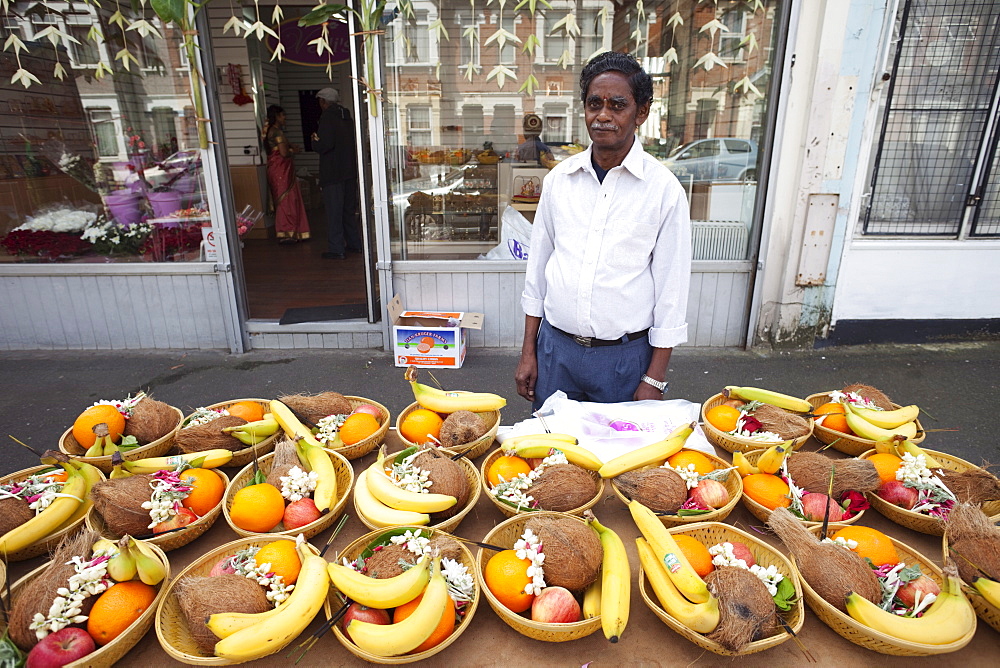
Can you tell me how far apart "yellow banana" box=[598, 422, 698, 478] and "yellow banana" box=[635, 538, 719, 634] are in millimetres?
364

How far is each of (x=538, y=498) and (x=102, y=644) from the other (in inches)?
40.2

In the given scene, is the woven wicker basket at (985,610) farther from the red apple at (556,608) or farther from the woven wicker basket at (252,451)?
the woven wicker basket at (252,451)

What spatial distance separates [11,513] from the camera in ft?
4.65

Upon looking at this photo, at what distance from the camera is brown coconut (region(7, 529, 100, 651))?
1103 mm

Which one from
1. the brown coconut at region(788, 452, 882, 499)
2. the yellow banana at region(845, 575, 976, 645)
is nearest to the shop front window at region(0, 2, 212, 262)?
the brown coconut at region(788, 452, 882, 499)

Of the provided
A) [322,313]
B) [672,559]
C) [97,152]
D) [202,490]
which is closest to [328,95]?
[97,152]

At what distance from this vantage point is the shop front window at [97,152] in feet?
16.3

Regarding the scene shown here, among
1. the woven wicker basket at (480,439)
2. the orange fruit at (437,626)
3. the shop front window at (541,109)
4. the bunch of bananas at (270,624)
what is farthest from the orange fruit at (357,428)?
the shop front window at (541,109)

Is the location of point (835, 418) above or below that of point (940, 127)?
below

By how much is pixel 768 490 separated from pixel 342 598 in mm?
1155

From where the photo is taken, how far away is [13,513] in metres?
1.42

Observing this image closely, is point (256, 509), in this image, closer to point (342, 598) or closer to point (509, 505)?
point (342, 598)

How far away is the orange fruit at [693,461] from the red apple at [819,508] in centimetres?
26

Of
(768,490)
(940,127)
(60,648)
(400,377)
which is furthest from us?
(940,127)
